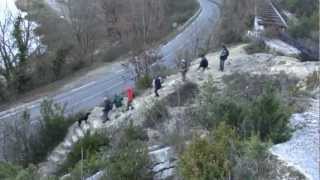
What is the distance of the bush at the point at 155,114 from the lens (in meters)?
17.8

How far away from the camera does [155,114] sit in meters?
18.7

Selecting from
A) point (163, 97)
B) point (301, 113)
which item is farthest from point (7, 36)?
point (301, 113)

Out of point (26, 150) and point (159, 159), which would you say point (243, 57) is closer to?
point (26, 150)

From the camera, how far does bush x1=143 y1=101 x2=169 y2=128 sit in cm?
1784


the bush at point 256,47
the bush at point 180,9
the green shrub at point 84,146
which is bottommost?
the bush at point 180,9

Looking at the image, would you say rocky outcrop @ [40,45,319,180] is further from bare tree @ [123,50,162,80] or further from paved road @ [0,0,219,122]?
paved road @ [0,0,219,122]

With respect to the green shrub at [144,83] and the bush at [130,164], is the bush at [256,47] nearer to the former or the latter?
the green shrub at [144,83]

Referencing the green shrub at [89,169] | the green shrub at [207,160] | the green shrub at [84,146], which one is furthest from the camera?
the green shrub at [84,146]

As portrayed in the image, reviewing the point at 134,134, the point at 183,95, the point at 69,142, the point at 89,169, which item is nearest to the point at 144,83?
the point at 183,95

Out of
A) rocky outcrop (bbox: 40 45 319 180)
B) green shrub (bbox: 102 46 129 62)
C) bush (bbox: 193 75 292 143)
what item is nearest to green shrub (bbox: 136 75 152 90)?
rocky outcrop (bbox: 40 45 319 180)

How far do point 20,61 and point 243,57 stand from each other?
57.5 ft

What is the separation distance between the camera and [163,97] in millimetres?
21453

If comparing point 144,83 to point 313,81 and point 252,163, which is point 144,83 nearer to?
point 313,81

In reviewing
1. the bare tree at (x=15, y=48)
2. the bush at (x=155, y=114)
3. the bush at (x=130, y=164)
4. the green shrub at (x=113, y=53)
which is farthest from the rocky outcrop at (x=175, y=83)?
the green shrub at (x=113, y=53)
